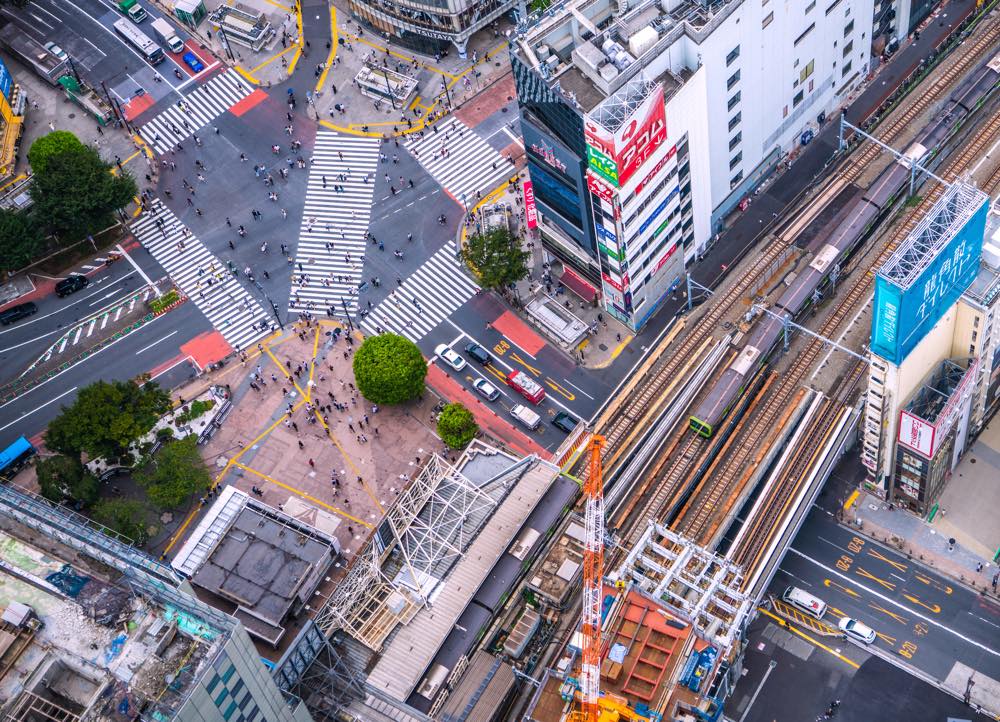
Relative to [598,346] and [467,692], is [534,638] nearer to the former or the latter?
[467,692]

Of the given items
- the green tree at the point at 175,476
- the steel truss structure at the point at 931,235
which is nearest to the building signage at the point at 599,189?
the steel truss structure at the point at 931,235

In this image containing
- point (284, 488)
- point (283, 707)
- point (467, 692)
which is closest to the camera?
point (283, 707)

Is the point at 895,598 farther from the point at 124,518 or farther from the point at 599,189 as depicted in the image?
the point at 124,518

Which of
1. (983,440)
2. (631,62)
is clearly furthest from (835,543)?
(631,62)

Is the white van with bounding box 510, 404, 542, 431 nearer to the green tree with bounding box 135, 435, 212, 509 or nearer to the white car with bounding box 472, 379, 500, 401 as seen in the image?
the white car with bounding box 472, 379, 500, 401

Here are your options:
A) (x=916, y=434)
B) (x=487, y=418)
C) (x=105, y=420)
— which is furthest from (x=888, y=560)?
(x=105, y=420)

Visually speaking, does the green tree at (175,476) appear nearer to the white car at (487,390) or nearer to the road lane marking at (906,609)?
the white car at (487,390)
